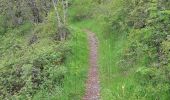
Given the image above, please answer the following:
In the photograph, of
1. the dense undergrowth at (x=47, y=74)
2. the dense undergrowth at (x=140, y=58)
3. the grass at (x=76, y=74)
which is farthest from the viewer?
the dense undergrowth at (x=47, y=74)

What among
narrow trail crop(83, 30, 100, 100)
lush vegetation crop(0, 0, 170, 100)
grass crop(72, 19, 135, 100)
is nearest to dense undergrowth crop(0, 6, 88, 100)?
lush vegetation crop(0, 0, 170, 100)

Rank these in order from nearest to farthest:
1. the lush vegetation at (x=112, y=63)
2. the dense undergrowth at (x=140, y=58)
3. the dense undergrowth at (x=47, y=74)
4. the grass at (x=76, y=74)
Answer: the dense undergrowth at (x=140, y=58) → the lush vegetation at (x=112, y=63) → the grass at (x=76, y=74) → the dense undergrowth at (x=47, y=74)

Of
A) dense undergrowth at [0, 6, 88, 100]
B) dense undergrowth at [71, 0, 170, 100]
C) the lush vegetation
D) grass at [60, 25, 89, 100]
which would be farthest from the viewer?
dense undergrowth at [0, 6, 88, 100]

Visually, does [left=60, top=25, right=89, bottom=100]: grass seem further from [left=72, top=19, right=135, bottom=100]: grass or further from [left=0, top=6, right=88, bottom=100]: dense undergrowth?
[left=72, top=19, right=135, bottom=100]: grass

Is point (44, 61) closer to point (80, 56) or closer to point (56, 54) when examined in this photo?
point (56, 54)

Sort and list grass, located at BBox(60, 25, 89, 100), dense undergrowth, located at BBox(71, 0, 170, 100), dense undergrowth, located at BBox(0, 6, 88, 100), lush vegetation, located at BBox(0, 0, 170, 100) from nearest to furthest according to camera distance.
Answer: dense undergrowth, located at BBox(71, 0, 170, 100) < lush vegetation, located at BBox(0, 0, 170, 100) < grass, located at BBox(60, 25, 89, 100) < dense undergrowth, located at BBox(0, 6, 88, 100)

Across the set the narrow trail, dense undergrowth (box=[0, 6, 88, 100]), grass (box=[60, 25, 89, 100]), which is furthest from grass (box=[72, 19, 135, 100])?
dense undergrowth (box=[0, 6, 88, 100])

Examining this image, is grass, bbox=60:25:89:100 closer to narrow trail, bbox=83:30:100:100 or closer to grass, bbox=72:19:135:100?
narrow trail, bbox=83:30:100:100

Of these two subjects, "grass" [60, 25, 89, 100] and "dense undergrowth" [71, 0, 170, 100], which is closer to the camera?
"dense undergrowth" [71, 0, 170, 100]

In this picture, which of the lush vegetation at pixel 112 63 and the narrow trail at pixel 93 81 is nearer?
the lush vegetation at pixel 112 63

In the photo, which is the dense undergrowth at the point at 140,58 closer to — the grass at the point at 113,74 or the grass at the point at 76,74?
the grass at the point at 113,74

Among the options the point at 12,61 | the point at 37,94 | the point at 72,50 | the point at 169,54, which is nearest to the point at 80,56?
the point at 72,50

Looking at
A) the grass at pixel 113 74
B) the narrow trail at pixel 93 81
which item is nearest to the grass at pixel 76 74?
the narrow trail at pixel 93 81

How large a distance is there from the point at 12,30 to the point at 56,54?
23.7m
